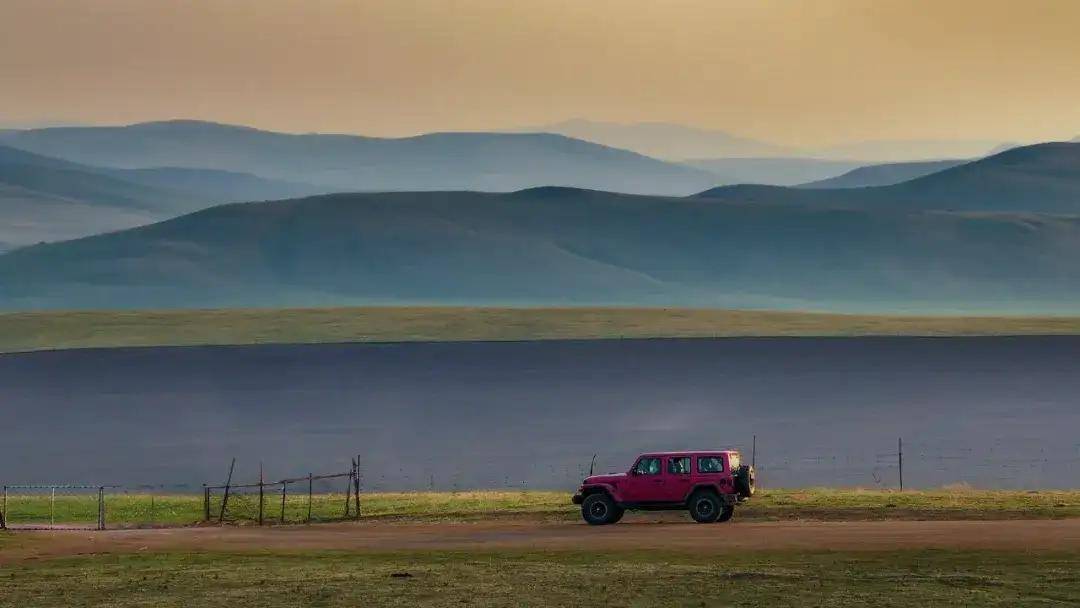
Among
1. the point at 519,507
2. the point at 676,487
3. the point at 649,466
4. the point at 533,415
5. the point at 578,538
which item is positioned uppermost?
the point at 533,415

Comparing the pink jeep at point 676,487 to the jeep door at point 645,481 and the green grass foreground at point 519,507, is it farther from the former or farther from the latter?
the green grass foreground at point 519,507

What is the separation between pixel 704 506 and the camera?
2178 inches

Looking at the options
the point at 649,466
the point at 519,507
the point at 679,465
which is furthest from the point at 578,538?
the point at 519,507

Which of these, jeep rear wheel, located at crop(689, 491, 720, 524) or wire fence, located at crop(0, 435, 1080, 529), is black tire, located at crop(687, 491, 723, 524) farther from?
wire fence, located at crop(0, 435, 1080, 529)

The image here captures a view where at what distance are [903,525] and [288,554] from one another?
1639 cm

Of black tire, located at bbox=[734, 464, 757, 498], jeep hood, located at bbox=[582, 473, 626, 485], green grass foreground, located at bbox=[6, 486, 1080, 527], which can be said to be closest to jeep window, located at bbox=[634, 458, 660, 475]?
jeep hood, located at bbox=[582, 473, 626, 485]

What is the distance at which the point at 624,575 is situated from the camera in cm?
4134

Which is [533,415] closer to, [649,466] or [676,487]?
[649,466]

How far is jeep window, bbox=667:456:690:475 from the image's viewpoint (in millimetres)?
55594

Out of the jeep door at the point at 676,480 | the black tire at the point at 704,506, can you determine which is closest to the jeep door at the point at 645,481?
the jeep door at the point at 676,480

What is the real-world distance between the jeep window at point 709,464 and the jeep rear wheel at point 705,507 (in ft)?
2.01

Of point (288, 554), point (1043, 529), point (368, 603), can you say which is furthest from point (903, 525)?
point (368, 603)

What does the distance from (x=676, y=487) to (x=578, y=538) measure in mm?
4951

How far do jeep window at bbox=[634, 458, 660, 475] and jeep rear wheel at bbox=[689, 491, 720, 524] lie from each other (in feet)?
4.26
